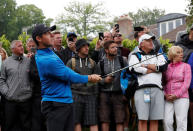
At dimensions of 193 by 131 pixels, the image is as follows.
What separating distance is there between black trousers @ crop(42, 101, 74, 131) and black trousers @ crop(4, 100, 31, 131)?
2.11 meters

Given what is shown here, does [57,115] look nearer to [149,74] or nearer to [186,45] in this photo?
[149,74]

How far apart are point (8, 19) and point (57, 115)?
194 ft

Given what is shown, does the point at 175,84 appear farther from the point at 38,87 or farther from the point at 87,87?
the point at 38,87

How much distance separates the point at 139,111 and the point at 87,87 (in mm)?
1195

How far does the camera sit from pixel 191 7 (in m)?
7.65

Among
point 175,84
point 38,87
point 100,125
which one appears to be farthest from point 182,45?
point 38,87

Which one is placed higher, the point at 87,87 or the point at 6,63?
the point at 6,63

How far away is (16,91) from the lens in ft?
19.4

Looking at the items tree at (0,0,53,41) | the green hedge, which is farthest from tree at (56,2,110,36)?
the green hedge

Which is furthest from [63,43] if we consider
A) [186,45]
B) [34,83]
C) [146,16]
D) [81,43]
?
[146,16]

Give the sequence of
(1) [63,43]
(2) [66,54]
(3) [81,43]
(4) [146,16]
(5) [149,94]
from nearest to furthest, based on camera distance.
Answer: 1. (5) [149,94]
2. (3) [81,43]
3. (2) [66,54]
4. (1) [63,43]
5. (4) [146,16]

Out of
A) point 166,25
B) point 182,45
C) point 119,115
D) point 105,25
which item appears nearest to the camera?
point 119,115

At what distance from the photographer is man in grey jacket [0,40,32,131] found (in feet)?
19.3

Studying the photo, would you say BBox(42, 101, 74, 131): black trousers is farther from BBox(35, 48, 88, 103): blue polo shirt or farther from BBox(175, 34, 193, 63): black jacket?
BBox(175, 34, 193, 63): black jacket
